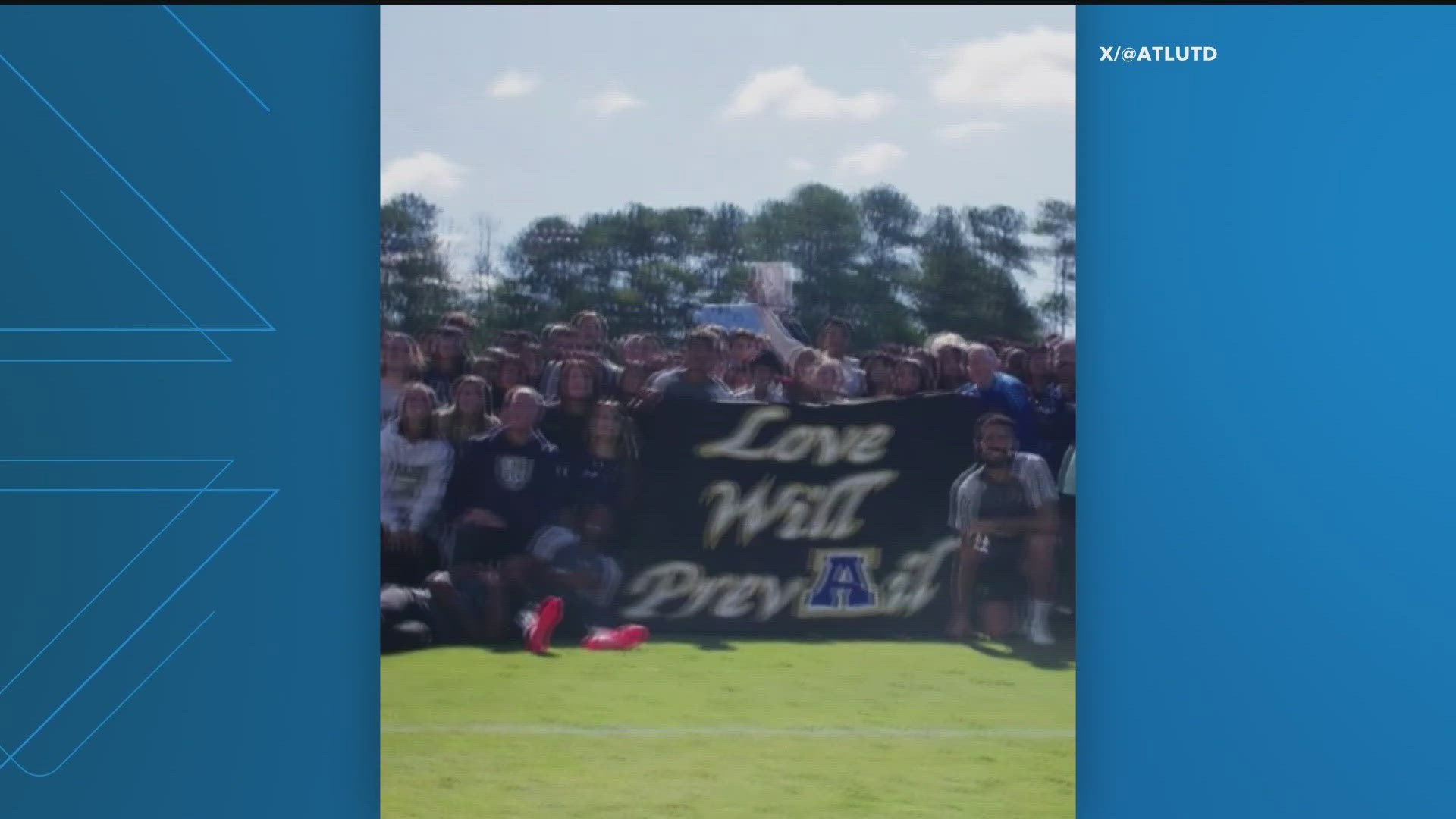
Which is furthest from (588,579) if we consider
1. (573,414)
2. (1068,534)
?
(1068,534)

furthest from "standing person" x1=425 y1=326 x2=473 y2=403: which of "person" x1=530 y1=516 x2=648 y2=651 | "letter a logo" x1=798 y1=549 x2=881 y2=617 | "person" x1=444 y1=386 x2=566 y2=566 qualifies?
"letter a logo" x1=798 y1=549 x2=881 y2=617

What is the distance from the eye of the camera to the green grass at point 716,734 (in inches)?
112

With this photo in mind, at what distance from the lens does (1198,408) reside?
279 cm

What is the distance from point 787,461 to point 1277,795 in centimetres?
120

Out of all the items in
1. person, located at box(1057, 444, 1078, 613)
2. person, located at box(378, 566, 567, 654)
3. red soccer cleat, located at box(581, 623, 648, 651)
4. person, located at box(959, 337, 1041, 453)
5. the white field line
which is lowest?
the white field line

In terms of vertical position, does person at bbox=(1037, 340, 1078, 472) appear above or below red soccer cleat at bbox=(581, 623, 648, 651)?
above

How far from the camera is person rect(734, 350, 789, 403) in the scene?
2900 mm

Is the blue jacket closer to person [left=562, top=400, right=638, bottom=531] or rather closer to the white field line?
the white field line

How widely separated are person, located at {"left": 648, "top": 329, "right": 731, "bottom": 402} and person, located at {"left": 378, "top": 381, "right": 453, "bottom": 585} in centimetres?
47

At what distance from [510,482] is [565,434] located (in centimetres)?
15

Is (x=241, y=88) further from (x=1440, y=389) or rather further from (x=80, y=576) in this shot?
(x=1440, y=389)

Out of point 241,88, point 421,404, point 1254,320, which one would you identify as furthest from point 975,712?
point 241,88

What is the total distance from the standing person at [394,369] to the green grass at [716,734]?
1.69 feet

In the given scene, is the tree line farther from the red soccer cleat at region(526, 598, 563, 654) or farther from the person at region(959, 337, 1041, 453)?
the red soccer cleat at region(526, 598, 563, 654)
